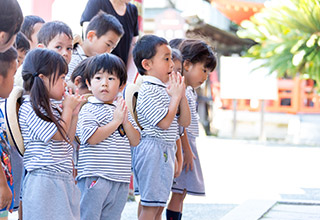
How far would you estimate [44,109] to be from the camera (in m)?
2.45

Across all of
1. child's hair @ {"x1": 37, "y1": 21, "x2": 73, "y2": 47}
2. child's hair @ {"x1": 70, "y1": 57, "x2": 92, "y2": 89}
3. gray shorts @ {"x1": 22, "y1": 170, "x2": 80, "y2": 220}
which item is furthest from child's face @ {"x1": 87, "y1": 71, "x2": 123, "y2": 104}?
child's hair @ {"x1": 37, "y1": 21, "x2": 73, "y2": 47}

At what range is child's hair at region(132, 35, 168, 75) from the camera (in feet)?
10.3

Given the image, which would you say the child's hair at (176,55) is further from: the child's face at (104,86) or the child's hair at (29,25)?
the child's hair at (29,25)

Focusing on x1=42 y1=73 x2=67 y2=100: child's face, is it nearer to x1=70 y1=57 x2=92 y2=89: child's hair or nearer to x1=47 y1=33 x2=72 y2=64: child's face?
x1=70 y1=57 x2=92 y2=89: child's hair

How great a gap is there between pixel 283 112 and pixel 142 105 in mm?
12761

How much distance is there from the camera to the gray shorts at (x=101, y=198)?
8.58 ft

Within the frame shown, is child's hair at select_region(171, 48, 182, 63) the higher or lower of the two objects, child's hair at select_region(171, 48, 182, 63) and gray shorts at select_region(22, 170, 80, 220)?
the higher

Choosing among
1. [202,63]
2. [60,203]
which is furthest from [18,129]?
[202,63]

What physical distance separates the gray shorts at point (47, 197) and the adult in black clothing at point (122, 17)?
4.86 ft

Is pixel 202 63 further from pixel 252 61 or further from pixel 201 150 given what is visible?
pixel 252 61

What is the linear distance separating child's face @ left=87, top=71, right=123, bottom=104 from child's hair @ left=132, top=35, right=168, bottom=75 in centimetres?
45

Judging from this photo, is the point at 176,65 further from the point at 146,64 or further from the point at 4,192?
the point at 4,192

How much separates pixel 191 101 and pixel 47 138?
4.19ft

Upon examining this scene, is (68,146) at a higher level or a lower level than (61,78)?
lower
